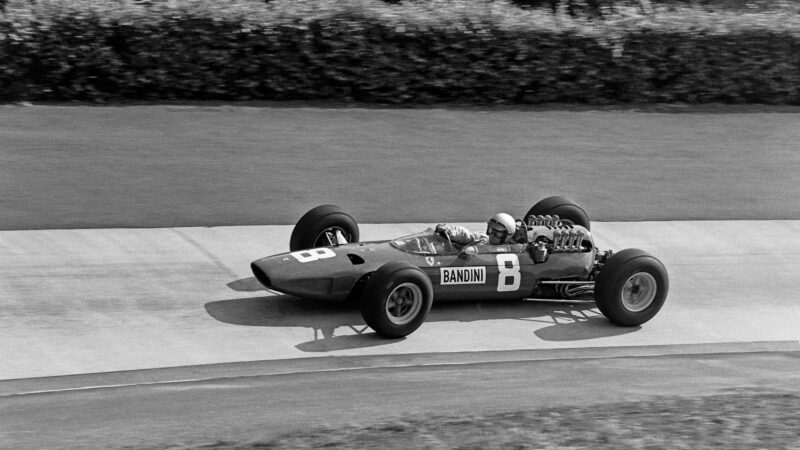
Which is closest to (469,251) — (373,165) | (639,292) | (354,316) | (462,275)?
(462,275)

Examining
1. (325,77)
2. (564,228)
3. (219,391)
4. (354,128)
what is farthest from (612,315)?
(325,77)

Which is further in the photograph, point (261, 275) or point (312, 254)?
point (312, 254)

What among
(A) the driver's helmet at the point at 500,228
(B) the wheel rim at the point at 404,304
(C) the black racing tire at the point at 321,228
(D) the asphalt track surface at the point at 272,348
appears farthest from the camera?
(C) the black racing tire at the point at 321,228

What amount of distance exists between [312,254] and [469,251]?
146cm

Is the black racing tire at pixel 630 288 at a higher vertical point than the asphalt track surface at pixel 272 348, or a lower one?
higher

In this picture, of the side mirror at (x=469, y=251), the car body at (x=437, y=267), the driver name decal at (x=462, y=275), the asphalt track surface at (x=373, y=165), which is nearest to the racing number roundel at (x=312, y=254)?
the car body at (x=437, y=267)

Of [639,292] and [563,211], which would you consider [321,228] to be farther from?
[639,292]

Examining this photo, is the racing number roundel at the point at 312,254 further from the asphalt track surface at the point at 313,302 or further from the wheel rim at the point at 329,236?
the wheel rim at the point at 329,236

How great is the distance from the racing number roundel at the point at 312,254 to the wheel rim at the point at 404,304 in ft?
2.74

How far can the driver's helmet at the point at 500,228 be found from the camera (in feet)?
38.7

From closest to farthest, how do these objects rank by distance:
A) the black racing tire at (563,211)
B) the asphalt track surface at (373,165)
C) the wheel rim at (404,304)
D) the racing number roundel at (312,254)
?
1. the wheel rim at (404,304)
2. the racing number roundel at (312,254)
3. the black racing tire at (563,211)
4. the asphalt track surface at (373,165)

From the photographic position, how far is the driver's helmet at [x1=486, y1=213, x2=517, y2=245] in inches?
465

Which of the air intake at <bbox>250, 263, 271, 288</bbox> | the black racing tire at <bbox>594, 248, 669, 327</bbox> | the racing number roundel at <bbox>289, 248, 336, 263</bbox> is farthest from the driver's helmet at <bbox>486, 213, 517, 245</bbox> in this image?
the air intake at <bbox>250, 263, 271, 288</bbox>

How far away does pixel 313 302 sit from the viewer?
11.7 metres
